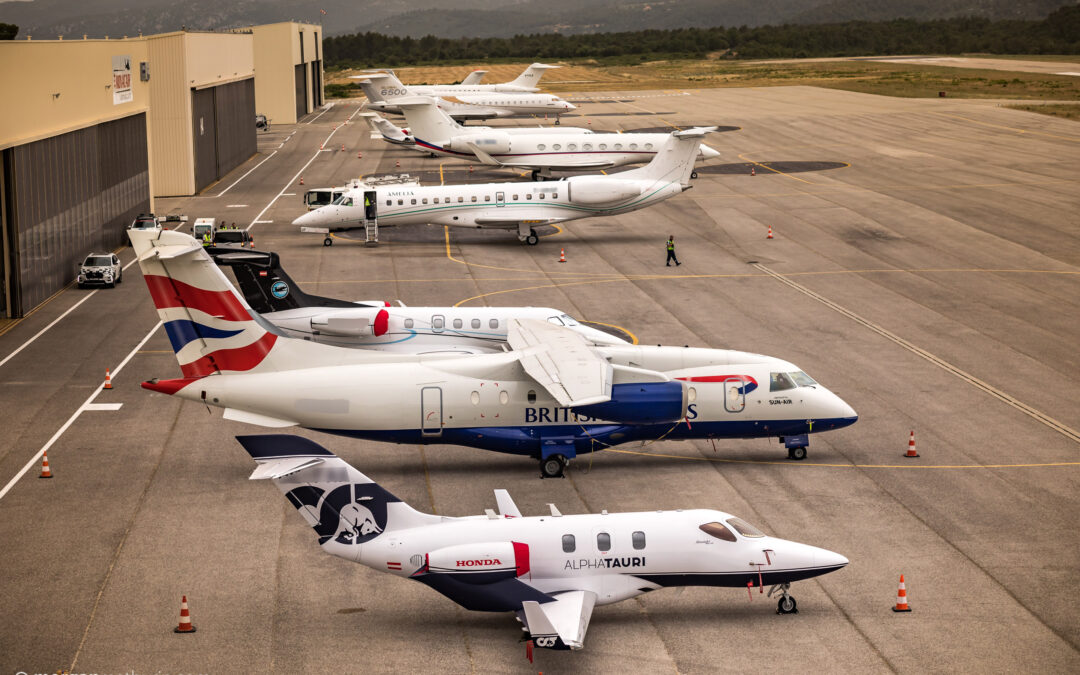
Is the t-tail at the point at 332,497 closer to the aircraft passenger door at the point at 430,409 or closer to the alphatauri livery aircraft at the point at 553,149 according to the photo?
the aircraft passenger door at the point at 430,409

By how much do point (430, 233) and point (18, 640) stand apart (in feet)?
166

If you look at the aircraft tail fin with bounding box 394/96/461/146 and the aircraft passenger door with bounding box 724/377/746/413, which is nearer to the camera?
Result: the aircraft passenger door with bounding box 724/377/746/413

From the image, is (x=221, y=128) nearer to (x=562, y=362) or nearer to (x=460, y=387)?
(x=460, y=387)

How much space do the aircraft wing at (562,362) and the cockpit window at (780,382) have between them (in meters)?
5.26

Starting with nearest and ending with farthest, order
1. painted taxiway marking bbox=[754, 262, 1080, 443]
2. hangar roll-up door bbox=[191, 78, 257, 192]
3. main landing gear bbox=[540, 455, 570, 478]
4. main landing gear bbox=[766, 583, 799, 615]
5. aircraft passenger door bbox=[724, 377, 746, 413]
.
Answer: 1. main landing gear bbox=[766, 583, 799, 615]
2. main landing gear bbox=[540, 455, 570, 478]
3. aircraft passenger door bbox=[724, 377, 746, 413]
4. painted taxiway marking bbox=[754, 262, 1080, 443]
5. hangar roll-up door bbox=[191, 78, 257, 192]

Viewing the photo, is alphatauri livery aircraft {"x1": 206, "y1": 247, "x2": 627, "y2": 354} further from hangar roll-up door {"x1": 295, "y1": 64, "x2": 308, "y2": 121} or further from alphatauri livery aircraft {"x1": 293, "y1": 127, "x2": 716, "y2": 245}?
hangar roll-up door {"x1": 295, "y1": 64, "x2": 308, "y2": 121}

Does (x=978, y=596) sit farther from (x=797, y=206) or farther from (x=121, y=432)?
(x=797, y=206)

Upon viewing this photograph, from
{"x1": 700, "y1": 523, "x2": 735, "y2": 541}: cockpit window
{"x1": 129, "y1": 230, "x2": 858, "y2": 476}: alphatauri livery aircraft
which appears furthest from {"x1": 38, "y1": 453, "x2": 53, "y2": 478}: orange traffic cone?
{"x1": 700, "y1": 523, "x2": 735, "y2": 541}: cockpit window

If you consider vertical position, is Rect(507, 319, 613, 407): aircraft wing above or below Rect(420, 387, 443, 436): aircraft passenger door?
above

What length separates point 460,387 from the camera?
103 ft

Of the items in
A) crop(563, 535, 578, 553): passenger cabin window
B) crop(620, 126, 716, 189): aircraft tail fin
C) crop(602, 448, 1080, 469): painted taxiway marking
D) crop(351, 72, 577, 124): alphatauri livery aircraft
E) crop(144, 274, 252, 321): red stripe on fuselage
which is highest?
crop(351, 72, 577, 124): alphatauri livery aircraft

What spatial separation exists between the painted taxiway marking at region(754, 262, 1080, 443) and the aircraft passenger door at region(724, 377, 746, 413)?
10674 mm

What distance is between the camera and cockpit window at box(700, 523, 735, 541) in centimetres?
2361

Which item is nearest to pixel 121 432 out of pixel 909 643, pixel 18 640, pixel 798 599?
pixel 18 640
